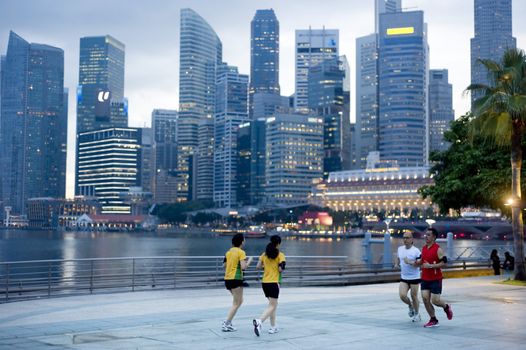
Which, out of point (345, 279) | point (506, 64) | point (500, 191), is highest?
point (506, 64)

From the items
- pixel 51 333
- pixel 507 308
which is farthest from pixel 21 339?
pixel 507 308

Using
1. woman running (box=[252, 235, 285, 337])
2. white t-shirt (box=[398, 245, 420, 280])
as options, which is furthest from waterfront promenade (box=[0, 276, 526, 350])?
white t-shirt (box=[398, 245, 420, 280])

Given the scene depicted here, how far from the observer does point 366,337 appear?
14.7 metres

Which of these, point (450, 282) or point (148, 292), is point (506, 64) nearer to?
point (450, 282)

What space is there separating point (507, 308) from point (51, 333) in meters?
12.7

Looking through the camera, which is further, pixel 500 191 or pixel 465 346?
pixel 500 191

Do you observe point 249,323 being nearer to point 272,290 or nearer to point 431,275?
point 272,290

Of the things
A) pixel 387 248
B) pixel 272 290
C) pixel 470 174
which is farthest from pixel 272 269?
pixel 387 248

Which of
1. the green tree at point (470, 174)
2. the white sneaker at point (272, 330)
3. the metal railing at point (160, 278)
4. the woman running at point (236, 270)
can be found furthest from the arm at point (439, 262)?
the green tree at point (470, 174)

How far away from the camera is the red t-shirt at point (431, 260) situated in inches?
639

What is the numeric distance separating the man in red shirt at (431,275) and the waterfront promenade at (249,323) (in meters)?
0.46

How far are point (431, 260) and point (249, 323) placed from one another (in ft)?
15.1

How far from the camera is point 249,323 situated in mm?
16812

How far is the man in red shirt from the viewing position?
53.1 ft
